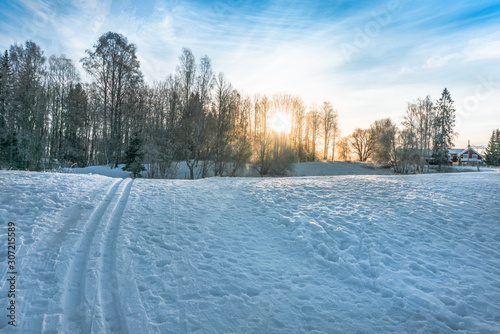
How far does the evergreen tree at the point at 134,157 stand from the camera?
2106cm

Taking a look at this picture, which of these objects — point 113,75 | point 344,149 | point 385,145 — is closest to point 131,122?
point 113,75

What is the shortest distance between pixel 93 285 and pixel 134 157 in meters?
20.8

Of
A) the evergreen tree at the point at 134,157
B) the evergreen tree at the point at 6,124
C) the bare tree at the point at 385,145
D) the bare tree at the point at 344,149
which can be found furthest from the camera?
the bare tree at the point at 344,149

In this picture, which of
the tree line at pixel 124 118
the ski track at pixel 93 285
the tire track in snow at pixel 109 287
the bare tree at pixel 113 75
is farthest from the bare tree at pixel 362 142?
the ski track at pixel 93 285

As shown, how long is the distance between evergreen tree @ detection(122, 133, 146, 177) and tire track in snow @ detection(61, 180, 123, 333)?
56.0 feet

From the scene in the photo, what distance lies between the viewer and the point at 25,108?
2016cm

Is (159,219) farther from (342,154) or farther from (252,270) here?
(342,154)

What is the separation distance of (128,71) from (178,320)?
27690mm

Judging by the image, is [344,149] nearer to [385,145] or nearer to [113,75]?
[385,145]

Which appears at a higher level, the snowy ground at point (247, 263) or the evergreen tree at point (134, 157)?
the evergreen tree at point (134, 157)

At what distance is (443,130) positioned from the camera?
41.6m

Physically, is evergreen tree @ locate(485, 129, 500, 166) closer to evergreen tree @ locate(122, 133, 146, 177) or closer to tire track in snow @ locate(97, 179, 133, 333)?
evergreen tree @ locate(122, 133, 146, 177)

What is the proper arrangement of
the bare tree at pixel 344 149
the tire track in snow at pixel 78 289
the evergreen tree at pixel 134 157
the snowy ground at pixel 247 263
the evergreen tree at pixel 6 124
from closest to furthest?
the tire track in snow at pixel 78 289 → the snowy ground at pixel 247 263 → the evergreen tree at pixel 6 124 → the evergreen tree at pixel 134 157 → the bare tree at pixel 344 149

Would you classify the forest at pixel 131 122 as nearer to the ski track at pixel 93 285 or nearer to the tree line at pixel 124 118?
the tree line at pixel 124 118
